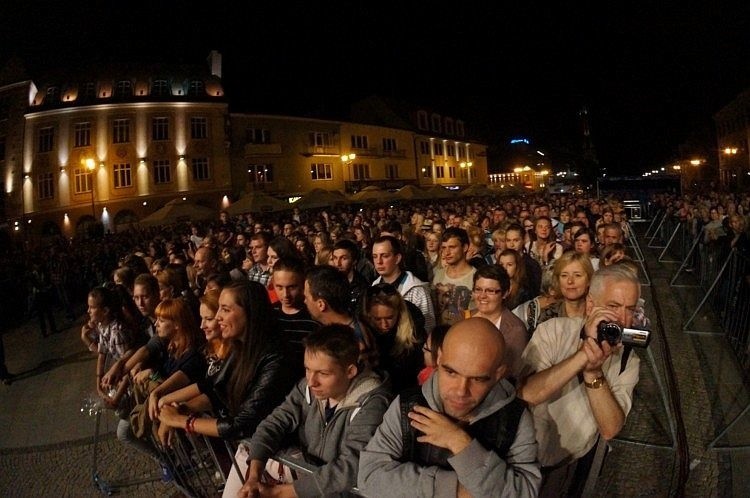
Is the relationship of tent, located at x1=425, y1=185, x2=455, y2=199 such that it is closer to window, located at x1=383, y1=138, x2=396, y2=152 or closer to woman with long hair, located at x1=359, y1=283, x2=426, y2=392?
window, located at x1=383, y1=138, x2=396, y2=152

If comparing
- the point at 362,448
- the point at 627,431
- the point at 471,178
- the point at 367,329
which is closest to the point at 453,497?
the point at 362,448

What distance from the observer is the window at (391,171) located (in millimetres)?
48344

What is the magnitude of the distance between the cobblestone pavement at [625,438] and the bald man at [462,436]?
232cm

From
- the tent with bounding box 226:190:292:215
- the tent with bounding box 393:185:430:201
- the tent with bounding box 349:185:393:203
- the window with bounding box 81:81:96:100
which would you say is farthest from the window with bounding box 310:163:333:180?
the tent with bounding box 226:190:292:215

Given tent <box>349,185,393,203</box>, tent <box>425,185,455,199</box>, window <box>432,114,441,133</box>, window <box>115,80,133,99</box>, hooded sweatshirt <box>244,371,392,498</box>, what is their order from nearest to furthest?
hooded sweatshirt <box>244,371,392,498</box>
tent <box>349,185,393,203</box>
tent <box>425,185,455,199</box>
window <box>115,80,133,99</box>
window <box>432,114,441,133</box>

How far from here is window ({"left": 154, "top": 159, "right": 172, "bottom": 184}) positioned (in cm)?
3528

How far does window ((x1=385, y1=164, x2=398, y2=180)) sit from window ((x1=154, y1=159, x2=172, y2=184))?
822 inches

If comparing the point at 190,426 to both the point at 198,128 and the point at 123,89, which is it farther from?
the point at 123,89

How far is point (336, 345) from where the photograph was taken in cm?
250

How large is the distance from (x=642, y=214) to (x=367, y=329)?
107ft

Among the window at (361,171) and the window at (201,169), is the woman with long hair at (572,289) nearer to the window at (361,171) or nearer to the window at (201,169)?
the window at (201,169)

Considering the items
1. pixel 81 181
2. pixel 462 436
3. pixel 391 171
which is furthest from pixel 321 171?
pixel 462 436

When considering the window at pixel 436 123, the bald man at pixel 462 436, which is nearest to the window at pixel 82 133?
the window at pixel 436 123

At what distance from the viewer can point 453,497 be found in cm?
189
